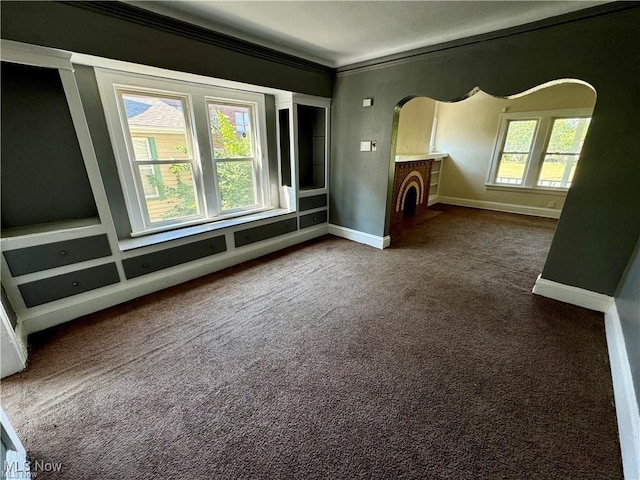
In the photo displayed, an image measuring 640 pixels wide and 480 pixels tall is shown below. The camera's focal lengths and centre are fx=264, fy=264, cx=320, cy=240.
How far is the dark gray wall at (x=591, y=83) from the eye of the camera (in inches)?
76.8

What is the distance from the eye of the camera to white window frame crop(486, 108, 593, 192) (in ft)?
16.0

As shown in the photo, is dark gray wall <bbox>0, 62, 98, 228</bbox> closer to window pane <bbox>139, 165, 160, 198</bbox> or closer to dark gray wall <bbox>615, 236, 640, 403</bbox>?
window pane <bbox>139, 165, 160, 198</bbox>

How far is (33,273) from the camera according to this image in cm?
197

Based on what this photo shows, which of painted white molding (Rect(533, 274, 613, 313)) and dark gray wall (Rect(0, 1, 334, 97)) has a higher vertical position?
dark gray wall (Rect(0, 1, 334, 97))

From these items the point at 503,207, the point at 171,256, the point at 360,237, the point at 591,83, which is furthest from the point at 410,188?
the point at 171,256

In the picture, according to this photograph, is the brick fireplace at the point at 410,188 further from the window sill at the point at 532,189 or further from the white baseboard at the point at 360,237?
the window sill at the point at 532,189

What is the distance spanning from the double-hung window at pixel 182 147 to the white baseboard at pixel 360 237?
1.37 m

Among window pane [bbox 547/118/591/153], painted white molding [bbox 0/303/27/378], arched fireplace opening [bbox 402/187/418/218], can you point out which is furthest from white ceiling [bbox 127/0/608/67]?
window pane [bbox 547/118/591/153]

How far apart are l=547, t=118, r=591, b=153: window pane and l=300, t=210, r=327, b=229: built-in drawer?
15.6ft

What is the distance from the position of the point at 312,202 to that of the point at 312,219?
263mm

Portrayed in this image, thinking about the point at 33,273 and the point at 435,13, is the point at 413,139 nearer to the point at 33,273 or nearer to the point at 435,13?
the point at 435,13

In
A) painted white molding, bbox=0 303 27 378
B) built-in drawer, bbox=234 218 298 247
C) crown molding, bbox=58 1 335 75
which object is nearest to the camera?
painted white molding, bbox=0 303 27 378

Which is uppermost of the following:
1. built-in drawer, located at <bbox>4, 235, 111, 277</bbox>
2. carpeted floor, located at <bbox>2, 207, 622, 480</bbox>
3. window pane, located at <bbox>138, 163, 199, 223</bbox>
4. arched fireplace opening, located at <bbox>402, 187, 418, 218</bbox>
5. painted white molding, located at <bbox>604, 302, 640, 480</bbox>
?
window pane, located at <bbox>138, 163, 199, 223</bbox>

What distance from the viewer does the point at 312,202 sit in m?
3.96
